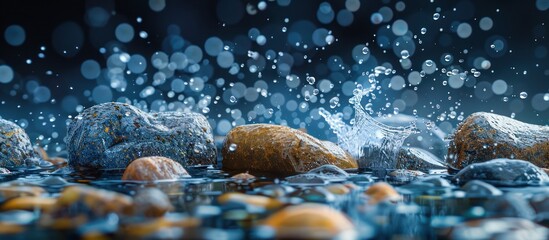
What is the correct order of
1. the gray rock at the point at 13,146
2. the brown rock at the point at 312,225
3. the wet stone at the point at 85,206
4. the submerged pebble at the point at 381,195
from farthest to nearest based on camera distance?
the gray rock at the point at 13,146 < the submerged pebble at the point at 381,195 < the wet stone at the point at 85,206 < the brown rock at the point at 312,225

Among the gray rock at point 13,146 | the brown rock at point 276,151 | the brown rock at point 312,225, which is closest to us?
the brown rock at point 312,225

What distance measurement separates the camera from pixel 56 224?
238 cm

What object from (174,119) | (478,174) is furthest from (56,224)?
(174,119)

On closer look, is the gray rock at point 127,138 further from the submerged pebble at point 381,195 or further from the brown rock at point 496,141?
the brown rock at point 496,141

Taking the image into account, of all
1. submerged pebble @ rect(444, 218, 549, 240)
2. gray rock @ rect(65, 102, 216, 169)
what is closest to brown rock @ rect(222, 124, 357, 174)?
gray rock @ rect(65, 102, 216, 169)

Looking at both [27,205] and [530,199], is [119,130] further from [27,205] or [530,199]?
[530,199]

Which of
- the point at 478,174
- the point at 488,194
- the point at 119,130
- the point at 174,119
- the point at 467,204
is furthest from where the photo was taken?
the point at 174,119

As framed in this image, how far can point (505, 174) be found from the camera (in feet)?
14.3

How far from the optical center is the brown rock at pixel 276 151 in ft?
18.6

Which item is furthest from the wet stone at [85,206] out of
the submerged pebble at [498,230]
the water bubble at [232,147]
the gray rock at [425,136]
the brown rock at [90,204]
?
the gray rock at [425,136]

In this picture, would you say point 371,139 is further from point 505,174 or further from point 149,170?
point 149,170

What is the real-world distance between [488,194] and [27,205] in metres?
3.07

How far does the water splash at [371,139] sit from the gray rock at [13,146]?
4.47 metres

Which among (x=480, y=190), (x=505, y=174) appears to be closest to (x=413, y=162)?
→ (x=505, y=174)
